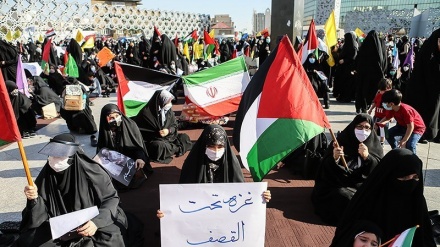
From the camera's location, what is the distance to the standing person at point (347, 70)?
9.22 m

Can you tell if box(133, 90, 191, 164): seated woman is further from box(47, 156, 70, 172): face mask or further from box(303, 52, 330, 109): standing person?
box(303, 52, 330, 109): standing person

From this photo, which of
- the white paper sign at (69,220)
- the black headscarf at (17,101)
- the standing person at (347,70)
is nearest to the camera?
the white paper sign at (69,220)

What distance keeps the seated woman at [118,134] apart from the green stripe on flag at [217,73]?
165 cm

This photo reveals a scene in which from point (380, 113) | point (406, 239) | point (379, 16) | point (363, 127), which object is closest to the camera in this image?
point (406, 239)

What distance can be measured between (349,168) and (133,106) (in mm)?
3285

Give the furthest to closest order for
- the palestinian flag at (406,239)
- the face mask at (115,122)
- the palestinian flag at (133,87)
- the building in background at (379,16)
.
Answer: the building in background at (379,16)
the palestinian flag at (133,87)
the face mask at (115,122)
the palestinian flag at (406,239)

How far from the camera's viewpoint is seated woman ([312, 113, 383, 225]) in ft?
11.2

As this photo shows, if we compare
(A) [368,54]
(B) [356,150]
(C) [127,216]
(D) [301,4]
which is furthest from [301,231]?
(D) [301,4]

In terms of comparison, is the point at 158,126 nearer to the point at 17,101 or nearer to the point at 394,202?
the point at 17,101

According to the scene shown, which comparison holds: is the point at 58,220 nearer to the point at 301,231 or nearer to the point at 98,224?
the point at 98,224

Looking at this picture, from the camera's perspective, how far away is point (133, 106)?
5.44 meters

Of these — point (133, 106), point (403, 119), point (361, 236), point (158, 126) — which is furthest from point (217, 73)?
point (361, 236)

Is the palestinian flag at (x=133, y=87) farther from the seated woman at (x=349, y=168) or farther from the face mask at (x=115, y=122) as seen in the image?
the seated woman at (x=349, y=168)

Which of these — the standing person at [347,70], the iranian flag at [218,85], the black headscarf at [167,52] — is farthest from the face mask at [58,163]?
the black headscarf at [167,52]
